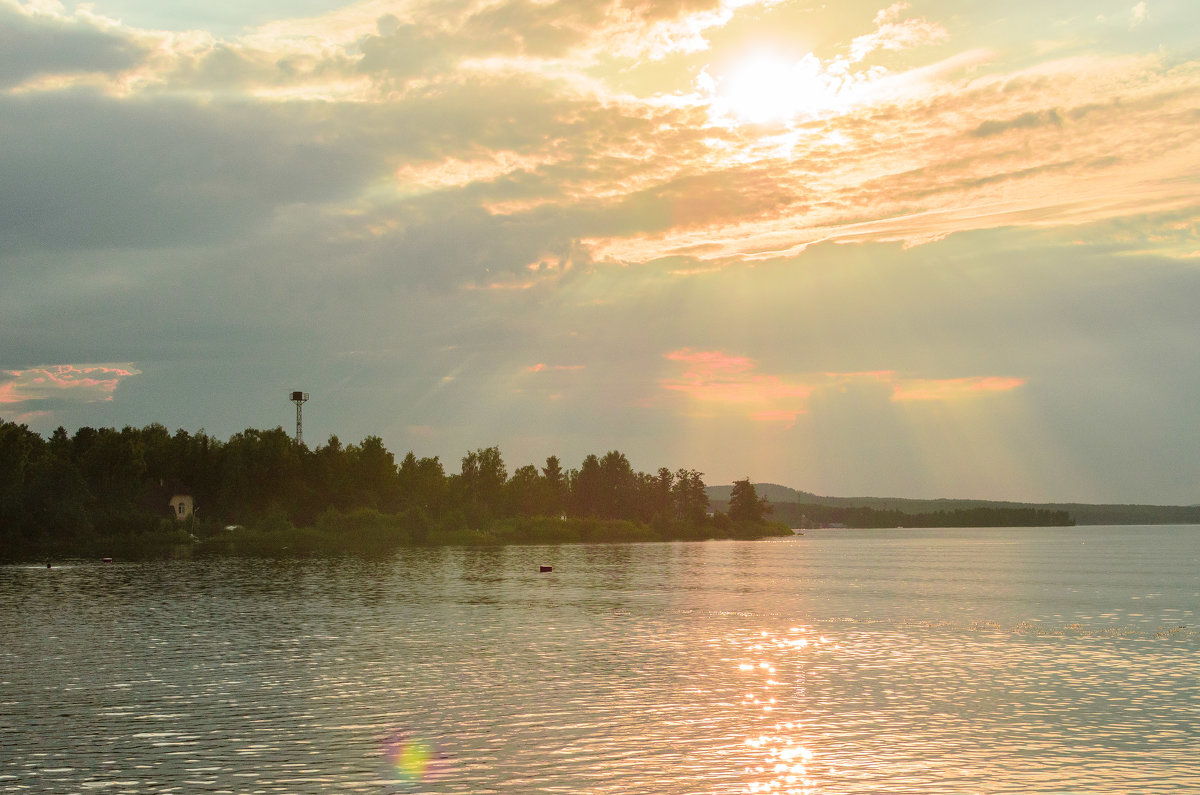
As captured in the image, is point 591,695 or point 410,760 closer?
point 410,760

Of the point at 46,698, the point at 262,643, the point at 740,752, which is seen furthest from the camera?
the point at 262,643

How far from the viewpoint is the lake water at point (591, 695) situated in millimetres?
26281

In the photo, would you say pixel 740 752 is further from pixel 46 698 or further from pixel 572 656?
pixel 46 698

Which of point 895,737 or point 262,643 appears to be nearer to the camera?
point 895,737

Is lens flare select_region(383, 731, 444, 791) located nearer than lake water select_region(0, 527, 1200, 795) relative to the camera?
Yes

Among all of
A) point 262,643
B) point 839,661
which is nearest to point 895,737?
point 839,661

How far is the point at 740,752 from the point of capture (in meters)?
28.8

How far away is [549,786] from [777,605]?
58202 millimetres

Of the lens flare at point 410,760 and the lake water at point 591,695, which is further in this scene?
the lake water at point 591,695

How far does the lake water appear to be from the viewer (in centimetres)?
2628

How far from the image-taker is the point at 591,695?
37.9 meters

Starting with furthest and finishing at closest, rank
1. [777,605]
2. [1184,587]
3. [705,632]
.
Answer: [1184,587]
[777,605]
[705,632]

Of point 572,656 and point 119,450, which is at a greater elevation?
point 119,450

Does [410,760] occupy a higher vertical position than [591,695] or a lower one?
higher
